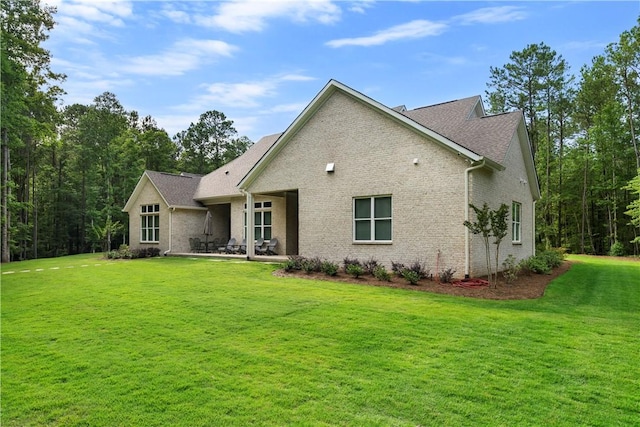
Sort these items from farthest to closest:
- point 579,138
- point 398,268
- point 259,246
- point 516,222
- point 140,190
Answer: point 579,138, point 140,190, point 259,246, point 516,222, point 398,268

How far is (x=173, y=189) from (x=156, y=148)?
22037 mm

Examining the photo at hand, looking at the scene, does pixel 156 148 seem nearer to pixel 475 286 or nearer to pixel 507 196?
pixel 507 196

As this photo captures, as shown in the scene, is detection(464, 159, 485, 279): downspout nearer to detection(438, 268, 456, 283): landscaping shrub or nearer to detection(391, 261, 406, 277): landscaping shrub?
detection(438, 268, 456, 283): landscaping shrub

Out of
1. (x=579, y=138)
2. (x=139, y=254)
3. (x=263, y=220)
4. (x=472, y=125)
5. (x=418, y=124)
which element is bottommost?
(x=139, y=254)

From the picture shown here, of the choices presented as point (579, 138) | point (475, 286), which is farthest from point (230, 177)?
point (579, 138)

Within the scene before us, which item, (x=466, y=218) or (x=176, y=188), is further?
(x=176, y=188)

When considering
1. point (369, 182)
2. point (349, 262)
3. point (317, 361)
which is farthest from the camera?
point (369, 182)

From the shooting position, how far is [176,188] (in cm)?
2392

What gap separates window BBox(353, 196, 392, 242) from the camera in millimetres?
13375

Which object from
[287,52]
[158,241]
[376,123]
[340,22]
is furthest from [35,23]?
[376,123]

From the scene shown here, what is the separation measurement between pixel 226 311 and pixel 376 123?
28.4ft

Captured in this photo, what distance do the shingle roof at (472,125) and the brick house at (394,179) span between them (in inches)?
1.6

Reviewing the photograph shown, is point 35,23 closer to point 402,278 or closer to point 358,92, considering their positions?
point 358,92

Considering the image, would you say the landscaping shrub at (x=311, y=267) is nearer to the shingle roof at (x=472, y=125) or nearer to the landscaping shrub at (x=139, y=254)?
the shingle roof at (x=472, y=125)
